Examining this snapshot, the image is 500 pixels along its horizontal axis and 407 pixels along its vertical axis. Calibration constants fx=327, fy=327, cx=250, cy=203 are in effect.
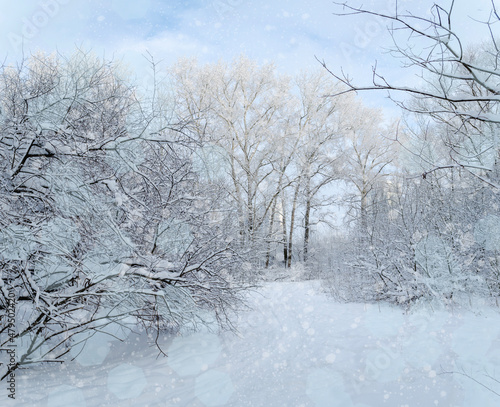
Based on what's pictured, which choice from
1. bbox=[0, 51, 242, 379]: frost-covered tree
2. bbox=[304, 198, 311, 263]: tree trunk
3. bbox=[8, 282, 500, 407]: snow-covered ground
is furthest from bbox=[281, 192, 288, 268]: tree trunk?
bbox=[0, 51, 242, 379]: frost-covered tree

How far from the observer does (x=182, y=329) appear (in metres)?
5.76

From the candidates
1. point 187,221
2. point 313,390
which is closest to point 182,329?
point 187,221

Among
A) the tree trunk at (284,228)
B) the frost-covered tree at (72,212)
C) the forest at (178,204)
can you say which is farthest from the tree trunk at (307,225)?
the frost-covered tree at (72,212)

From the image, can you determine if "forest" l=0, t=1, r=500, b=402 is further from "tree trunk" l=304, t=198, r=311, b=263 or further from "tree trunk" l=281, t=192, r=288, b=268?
"tree trunk" l=304, t=198, r=311, b=263

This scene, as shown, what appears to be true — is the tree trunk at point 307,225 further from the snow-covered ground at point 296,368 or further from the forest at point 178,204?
the snow-covered ground at point 296,368

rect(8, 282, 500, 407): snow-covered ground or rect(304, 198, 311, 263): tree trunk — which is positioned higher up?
rect(304, 198, 311, 263): tree trunk

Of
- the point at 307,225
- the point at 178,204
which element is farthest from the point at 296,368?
the point at 307,225

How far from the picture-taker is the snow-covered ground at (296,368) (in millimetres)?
3285

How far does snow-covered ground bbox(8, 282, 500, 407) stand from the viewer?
3285 mm

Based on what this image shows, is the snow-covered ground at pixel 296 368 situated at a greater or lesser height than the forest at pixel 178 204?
lesser

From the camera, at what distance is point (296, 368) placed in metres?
4.11

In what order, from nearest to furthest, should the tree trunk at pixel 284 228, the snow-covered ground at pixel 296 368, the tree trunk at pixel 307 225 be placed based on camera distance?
the snow-covered ground at pixel 296 368, the tree trunk at pixel 284 228, the tree trunk at pixel 307 225

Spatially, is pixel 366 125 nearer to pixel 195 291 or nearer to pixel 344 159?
pixel 344 159

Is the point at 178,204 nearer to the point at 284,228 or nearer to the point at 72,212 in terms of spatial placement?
the point at 72,212
